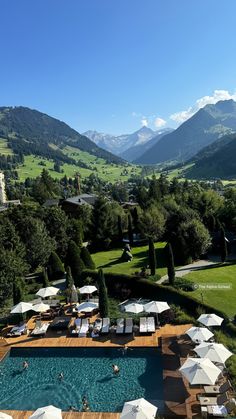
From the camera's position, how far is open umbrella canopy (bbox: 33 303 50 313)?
33.5 metres

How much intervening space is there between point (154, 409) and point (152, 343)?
9.33 meters

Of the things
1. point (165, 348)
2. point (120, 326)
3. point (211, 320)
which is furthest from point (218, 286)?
point (165, 348)

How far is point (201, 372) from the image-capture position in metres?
20.8

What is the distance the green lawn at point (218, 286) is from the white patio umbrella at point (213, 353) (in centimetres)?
798

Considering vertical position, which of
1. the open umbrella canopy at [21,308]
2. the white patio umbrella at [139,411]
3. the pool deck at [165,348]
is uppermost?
the open umbrella canopy at [21,308]

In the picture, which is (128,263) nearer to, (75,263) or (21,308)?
(75,263)

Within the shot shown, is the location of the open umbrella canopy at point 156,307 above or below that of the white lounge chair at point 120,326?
above

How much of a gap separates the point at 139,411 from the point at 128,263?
32988 mm

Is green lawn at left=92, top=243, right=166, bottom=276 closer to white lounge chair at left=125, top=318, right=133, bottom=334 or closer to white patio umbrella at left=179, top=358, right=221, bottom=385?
white lounge chair at left=125, top=318, right=133, bottom=334

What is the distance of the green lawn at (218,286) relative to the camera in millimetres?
32906

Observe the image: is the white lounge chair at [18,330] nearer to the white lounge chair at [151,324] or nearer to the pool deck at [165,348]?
the pool deck at [165,348]

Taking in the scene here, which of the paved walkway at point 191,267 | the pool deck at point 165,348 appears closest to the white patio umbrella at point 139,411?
the pool deck at point 165,348

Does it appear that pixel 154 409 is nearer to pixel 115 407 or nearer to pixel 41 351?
pixel 115 407

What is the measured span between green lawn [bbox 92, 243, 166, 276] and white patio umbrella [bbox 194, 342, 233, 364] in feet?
66.7
